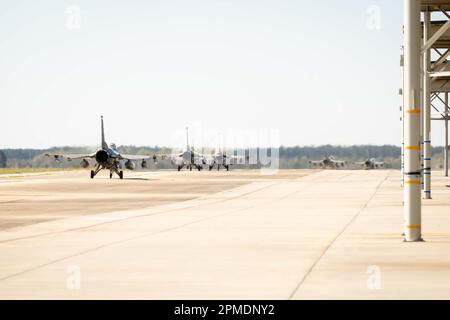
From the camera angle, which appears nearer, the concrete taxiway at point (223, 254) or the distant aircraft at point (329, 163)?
the concrete taxiway at point (223, 254)

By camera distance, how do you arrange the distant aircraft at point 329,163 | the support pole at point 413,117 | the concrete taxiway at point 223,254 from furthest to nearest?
the distant aircraft at point 329,163 < the support pole at point 413,117 < the concrete taxiway at point 223,254

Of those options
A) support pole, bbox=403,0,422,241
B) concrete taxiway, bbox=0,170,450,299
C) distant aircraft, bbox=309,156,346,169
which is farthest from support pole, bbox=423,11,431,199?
distant aircraft, bbox=309,156,346,169

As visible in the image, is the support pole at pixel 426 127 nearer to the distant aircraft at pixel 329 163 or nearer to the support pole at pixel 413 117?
the support pole at pixel 413 117

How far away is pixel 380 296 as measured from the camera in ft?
41.7

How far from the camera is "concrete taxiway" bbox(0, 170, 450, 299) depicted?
13.5m

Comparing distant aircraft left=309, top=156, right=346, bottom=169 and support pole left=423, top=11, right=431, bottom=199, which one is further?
distant aircraft left=309, top=156, right=346, bottom=169

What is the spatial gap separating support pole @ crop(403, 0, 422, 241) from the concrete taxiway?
22.9 inches

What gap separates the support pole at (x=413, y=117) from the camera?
68.8ft

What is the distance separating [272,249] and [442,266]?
4.18 m

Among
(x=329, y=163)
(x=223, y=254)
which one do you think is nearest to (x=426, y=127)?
(x=223, y=254)

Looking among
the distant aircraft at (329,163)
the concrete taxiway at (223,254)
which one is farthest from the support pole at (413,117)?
the distant aircraft at (329,163)

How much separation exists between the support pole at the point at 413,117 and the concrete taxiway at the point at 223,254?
58cm

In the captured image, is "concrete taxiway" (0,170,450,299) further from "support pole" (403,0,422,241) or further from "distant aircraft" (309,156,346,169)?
"distant aircraft" (309,156,346,169)

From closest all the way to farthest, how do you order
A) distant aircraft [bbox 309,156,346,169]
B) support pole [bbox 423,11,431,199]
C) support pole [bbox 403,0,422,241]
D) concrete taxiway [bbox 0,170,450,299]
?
concrete taxiway [bbox 0,170,450,299]
support pole [bbox 403,0,422,241]
support pole [bbox 423,11,431,199]
distant aircraft [bbox 309,156,346,169]
